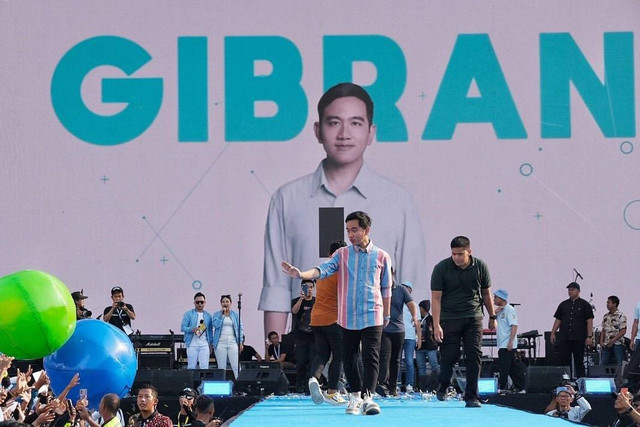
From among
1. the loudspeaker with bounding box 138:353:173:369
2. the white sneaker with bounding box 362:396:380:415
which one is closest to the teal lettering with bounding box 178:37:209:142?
the loudspeaker with bounding box 138:353:173:369

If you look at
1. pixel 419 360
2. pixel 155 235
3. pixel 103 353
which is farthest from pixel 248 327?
pixel 103 353

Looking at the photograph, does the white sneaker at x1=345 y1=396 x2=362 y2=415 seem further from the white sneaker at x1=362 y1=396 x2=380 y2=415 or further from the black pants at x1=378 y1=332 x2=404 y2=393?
the black pants at x1=378 y1=332 x2=404 y2=393

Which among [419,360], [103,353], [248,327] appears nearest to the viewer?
[103,353]

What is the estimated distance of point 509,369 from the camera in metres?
16.0

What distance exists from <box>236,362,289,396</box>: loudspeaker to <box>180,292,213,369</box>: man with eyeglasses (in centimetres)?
107

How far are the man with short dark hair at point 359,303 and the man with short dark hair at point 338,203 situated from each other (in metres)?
8.85

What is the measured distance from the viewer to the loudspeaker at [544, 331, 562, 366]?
1664 cm

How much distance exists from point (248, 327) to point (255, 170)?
8.50ft

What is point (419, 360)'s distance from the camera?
16219 mm

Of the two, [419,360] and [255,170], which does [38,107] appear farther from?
[419,360]

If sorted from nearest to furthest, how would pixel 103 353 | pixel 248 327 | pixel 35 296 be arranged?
pixel 35 296 → pixel 103 353 → pixel 248 327

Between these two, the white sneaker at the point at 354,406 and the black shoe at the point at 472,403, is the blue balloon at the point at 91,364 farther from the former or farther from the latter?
the black shoe at the point at 472,403

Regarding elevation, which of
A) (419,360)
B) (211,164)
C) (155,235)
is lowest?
(419,360)

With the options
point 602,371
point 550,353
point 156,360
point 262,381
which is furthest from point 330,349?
point 550,353
